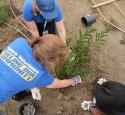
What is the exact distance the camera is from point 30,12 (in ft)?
11.3

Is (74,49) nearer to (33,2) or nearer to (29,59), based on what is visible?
(33,2)

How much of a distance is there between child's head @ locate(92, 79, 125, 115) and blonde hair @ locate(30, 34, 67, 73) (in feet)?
1.71

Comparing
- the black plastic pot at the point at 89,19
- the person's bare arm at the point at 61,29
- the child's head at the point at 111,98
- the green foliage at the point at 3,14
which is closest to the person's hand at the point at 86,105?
the person's bare arm at the point at 61,29

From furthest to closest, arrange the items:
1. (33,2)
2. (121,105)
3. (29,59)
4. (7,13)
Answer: (7,13)
(33,2)
(29,59)
(121,105)

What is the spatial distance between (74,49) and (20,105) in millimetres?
898

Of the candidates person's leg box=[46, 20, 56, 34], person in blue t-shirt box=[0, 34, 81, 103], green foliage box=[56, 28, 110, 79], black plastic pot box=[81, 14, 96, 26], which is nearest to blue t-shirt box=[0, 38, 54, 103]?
person in blue t-shirt box=[0, 34, 81, 103]

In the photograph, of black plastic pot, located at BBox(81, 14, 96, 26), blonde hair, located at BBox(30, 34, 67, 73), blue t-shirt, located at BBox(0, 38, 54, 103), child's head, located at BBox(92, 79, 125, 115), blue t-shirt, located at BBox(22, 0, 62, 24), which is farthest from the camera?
black plastic pot, located at BBox(81, 14, 96, 26)

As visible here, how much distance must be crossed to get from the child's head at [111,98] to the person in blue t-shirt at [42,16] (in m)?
1.21

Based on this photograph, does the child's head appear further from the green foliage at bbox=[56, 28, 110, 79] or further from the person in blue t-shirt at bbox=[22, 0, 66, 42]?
the green foliage at bbox=[56, 28, 110, 79]

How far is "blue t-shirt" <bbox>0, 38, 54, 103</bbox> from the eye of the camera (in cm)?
282

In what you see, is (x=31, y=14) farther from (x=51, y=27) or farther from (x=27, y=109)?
(x=27, y=109)

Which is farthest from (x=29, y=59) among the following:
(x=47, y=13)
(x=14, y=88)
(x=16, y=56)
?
(x=47, y=13)

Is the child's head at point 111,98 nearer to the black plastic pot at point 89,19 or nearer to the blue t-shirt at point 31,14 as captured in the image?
the blue t-shirt at point 31,14

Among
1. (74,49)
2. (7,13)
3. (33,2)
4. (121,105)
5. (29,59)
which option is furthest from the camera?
(7,13)
